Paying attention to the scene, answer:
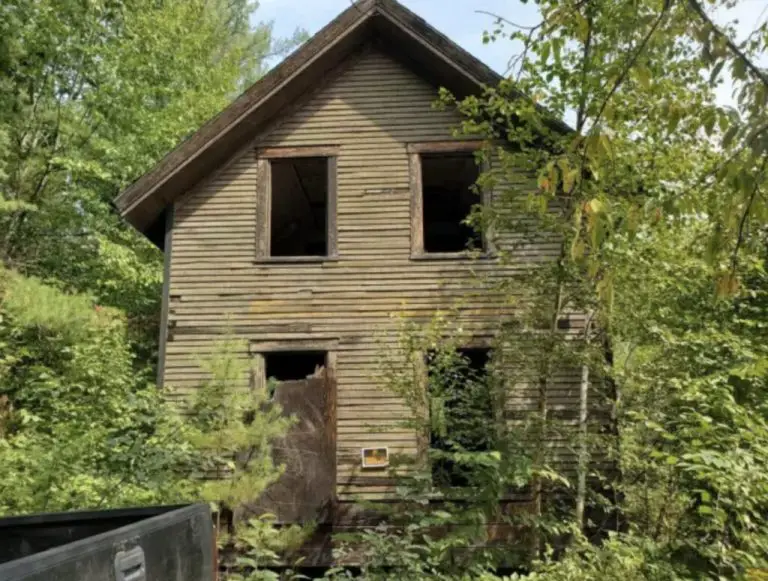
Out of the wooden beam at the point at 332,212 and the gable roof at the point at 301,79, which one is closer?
the gable roof at the point at 301,79

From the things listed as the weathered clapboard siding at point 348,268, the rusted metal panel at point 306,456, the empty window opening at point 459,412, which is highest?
the weathered clapboard siding at point 348,268

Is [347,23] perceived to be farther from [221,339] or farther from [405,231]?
[221,339]

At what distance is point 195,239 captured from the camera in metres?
10.3

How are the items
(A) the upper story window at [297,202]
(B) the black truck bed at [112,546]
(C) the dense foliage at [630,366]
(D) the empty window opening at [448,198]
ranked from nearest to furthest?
(B) the black truck bed at [112,546] → (C) the dense foliage at [630,366] → (A) the upper story window at [297,202] → (D) the empty window opening at [448,198]

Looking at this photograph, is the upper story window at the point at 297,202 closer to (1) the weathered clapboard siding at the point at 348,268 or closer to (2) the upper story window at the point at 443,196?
(1) the weathered clapboard siding at the point at 348,268

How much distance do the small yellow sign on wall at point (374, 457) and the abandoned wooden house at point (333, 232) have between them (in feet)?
0.07

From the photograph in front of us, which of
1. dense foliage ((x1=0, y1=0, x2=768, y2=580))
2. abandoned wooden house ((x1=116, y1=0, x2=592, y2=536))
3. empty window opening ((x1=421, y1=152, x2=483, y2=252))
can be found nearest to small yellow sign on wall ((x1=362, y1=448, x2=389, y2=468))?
abandoned wooden house ((x1=116, y1=0, x2=592, y2=536))

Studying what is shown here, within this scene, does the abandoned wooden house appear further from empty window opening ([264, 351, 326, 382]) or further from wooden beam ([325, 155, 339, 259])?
empty window opening ([264, 351, 326, 382])

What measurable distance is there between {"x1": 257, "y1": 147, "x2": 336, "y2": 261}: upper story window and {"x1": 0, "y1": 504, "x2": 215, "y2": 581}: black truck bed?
714 centimetres

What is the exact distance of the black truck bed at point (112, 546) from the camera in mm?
1850

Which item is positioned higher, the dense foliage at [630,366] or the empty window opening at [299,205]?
the empty window opening at [299,205]

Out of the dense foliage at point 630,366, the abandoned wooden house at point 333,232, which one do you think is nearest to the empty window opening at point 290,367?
the abandoned wooden house at point 333,232

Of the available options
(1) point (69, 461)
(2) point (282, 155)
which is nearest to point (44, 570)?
(1) point (69, 461)

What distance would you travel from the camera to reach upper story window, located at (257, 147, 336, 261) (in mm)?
10328
